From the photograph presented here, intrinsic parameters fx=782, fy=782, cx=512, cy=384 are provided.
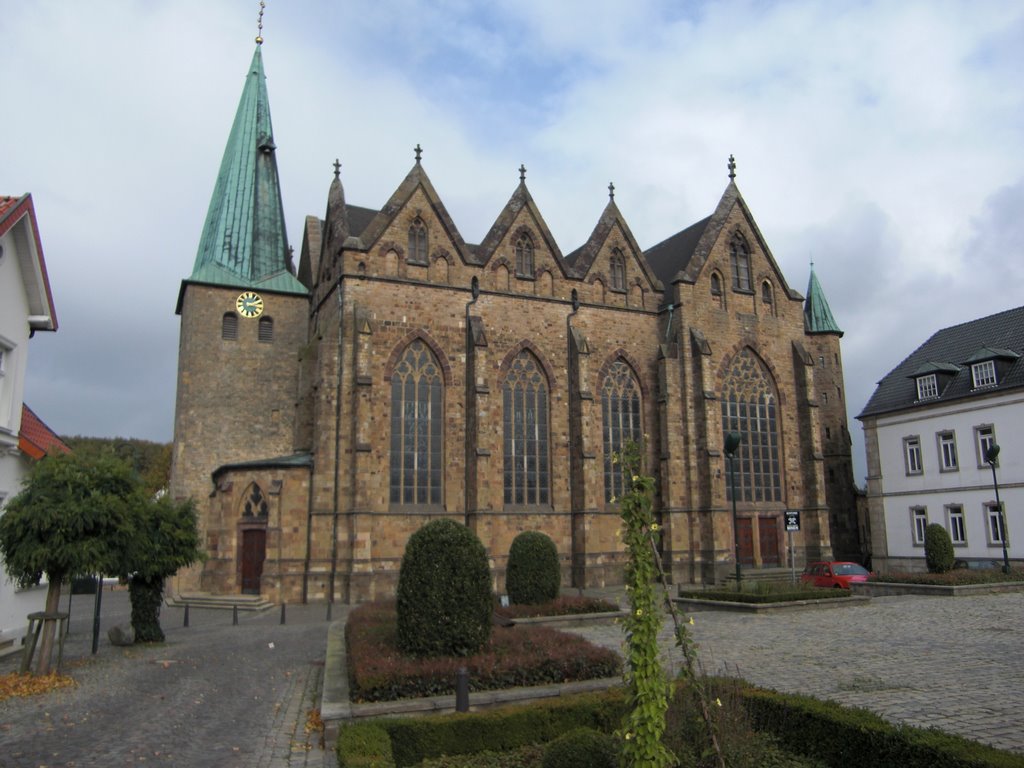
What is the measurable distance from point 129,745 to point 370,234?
24.1 m

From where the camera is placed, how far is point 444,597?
12328 millimetres

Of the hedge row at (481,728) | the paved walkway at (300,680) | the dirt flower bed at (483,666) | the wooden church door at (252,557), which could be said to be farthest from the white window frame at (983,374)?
the hedge row at (481,728)

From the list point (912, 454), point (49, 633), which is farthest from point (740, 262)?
point (49, 633)

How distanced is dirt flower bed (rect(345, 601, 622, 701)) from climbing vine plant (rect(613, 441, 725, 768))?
4.72 meters

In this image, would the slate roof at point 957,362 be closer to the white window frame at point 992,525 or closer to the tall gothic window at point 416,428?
the white window frame at point 992,525

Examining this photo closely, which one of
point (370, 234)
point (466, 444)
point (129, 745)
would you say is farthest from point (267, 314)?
point (129, 745)

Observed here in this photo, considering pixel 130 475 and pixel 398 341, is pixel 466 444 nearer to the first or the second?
pixel 398 341

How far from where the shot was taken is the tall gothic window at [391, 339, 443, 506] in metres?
30.1

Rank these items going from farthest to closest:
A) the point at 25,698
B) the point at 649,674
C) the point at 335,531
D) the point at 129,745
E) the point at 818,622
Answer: the point at 335,531, the point at 818,622, the point at 25,698, the point at 129,745, the point at 649,674

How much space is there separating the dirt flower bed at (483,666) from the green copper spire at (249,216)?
82.3 feet

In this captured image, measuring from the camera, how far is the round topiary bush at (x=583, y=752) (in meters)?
6.86

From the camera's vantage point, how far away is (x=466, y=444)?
102 feet

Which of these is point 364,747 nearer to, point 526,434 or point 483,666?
point 483,666

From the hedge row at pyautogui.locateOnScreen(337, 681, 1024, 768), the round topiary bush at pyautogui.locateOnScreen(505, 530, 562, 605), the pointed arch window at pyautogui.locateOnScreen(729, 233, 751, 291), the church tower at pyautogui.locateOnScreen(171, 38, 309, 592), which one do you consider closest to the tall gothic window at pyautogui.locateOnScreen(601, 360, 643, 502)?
the pointed arch window at pyautogui.locateOnScreen(729, 233, 751, 291)
